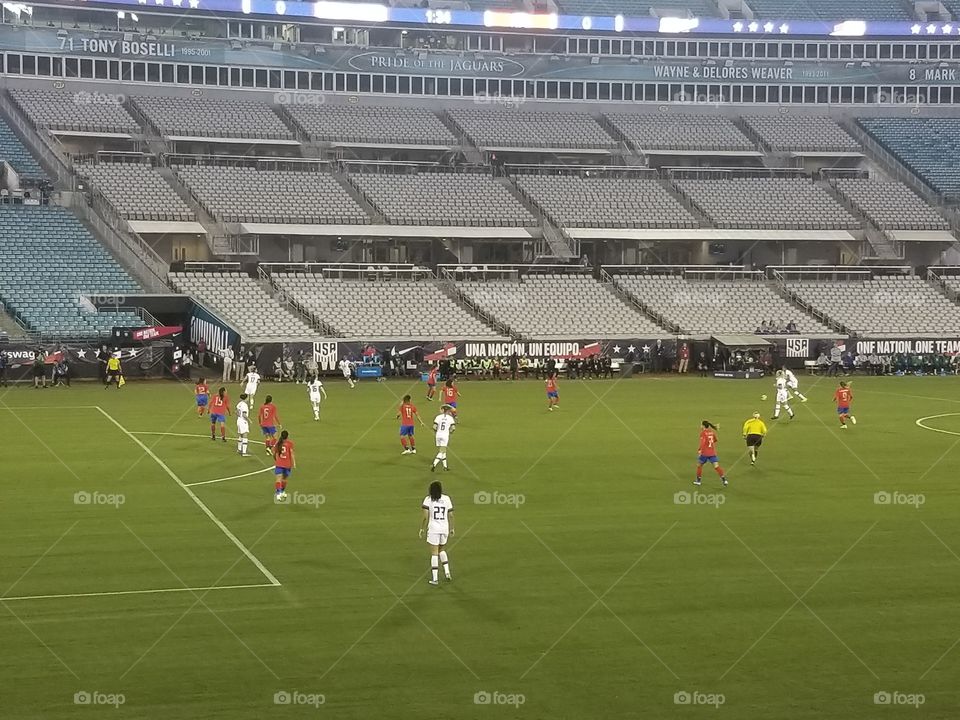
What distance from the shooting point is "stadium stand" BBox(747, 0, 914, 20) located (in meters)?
92.6

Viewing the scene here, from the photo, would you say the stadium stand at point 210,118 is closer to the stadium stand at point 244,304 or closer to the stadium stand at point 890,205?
the stadium stand at point 244,304

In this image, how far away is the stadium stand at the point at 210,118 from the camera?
78.8 metres

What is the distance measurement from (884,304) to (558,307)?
64.5 ft

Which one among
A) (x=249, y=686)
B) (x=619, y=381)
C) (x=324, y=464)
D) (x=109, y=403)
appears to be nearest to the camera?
(x=249, y=686)

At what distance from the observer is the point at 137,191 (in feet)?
235

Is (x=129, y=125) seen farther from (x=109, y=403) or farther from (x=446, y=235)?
(x=109, y=403)

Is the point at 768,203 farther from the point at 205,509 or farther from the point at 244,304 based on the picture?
the point at 205,509

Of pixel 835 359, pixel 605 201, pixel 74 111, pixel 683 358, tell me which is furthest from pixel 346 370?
pixel 74 111

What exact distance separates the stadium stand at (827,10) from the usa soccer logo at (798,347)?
35.0m

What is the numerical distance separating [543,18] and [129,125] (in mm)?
29473

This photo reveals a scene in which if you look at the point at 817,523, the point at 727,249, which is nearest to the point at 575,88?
the point at 727,249

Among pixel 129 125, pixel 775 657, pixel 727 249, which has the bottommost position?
pixel 775 657

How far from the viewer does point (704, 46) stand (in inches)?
3541

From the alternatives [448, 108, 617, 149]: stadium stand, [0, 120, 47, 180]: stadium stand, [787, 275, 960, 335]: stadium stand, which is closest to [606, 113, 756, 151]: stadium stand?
[448, 108, 617, 149]: stadium stand
